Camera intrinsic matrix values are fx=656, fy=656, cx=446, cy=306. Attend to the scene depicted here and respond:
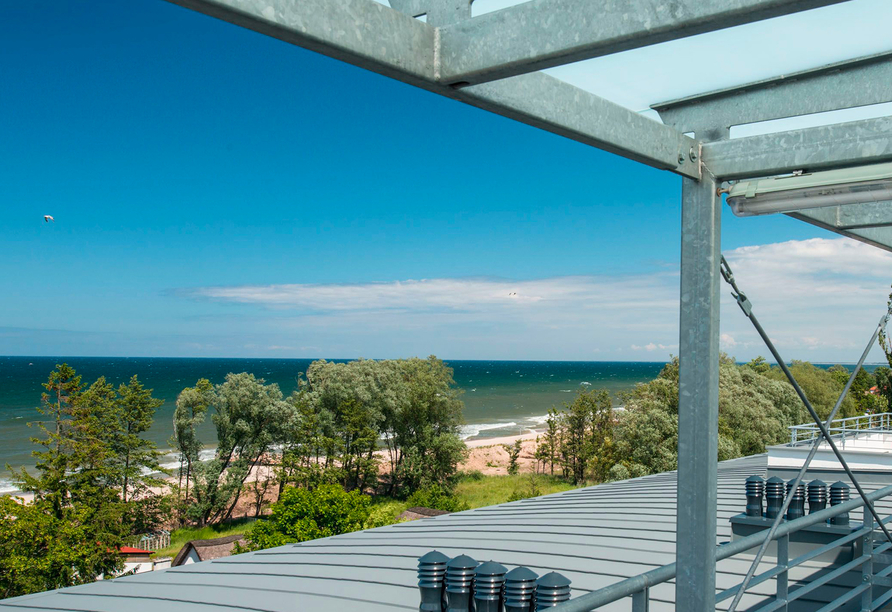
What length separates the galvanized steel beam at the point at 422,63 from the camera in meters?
1.05

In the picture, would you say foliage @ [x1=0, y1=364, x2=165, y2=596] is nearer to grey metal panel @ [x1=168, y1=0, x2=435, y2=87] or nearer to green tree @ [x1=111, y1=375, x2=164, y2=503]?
green tree @ [x1=111, y1=375, x2=164, y2=503]

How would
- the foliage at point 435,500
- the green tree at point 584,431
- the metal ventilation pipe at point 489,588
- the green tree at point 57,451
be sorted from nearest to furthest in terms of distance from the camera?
the metal ventilation pipe at point 489,588
the green tree at point 57,451
the foliage at point 435,500
the green tree at point 584,431

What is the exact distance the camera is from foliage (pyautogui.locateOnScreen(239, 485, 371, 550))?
20.5 m

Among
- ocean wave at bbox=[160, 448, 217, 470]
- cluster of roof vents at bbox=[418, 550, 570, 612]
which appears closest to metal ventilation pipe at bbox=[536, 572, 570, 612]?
Result: cluster of roof vents at bbox=[418, 550, 570, 612]

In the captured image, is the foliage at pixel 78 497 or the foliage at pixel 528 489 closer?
the foliage at pixel 78 497

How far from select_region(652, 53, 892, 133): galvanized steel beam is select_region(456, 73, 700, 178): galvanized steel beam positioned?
17 centimetres

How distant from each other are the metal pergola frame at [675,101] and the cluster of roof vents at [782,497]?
251cm

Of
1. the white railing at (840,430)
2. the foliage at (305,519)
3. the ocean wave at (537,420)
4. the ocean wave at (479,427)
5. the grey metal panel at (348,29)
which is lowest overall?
the ocean wave at (479,427)

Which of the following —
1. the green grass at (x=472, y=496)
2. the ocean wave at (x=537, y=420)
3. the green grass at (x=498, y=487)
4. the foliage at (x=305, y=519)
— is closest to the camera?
the foliage at (x=305, y=519)

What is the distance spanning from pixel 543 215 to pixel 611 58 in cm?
11060

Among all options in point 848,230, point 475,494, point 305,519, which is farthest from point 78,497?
point 848,230

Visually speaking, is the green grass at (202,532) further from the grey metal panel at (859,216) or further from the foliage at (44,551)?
the grey metal panel at (859,216)

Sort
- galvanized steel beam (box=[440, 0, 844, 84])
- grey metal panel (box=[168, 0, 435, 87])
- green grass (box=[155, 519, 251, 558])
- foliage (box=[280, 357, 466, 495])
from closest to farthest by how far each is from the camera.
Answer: grey metal panel (box=[168, 0, 435, 87])
galvanized steel beam (box=[440, 0, 844, 84])
green grass (box=[155, 519, 251, 558])
foliage (box=[280, 357, 466, 495])

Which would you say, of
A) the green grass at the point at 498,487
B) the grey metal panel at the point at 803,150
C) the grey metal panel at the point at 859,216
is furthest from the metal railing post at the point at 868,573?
the green grass at the point at 498,487
